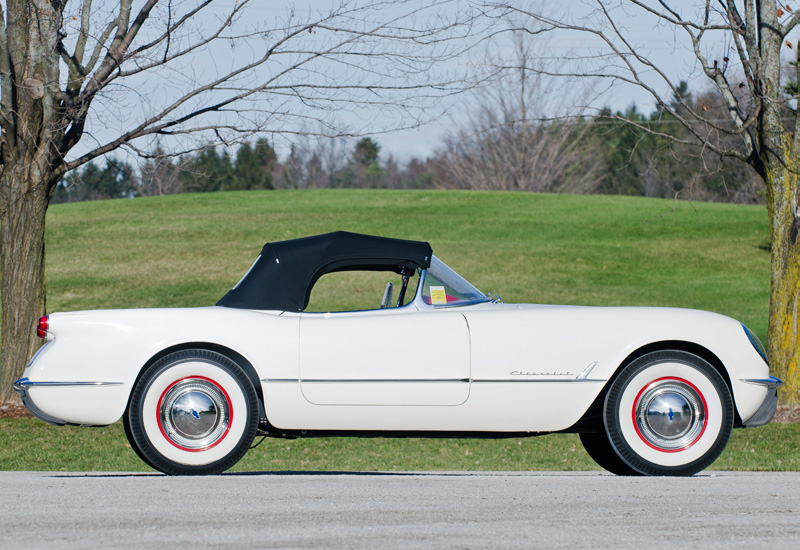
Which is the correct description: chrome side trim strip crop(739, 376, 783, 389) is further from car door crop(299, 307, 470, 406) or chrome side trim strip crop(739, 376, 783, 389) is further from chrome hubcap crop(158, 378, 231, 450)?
chrome hubcap crop(158, 378, 231, 450)

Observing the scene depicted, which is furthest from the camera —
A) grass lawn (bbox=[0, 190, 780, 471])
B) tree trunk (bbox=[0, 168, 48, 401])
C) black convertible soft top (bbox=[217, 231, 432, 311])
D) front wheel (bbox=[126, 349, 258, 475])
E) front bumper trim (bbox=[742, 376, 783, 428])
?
grass lawn (bbox=[0, 190, 780, 471])

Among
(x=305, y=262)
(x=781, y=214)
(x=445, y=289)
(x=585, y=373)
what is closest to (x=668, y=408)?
(x=585, y=373)

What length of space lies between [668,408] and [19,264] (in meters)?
7.82

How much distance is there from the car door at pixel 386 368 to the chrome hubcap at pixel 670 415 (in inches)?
45.5

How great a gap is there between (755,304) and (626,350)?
1885cm

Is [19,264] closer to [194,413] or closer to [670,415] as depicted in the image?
[194,413]

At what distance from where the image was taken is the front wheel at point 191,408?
19.3 ft

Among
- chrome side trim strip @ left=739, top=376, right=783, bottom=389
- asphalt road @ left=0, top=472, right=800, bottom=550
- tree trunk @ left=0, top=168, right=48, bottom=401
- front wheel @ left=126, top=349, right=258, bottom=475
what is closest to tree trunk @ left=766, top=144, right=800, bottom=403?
chrome side trim strip @ left=739, top=376, right=783, bottom=389

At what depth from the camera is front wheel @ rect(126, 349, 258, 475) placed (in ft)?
19.3

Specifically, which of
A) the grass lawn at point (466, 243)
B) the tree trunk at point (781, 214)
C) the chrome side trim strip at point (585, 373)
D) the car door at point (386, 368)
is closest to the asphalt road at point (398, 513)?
the car door at point (386, 368)

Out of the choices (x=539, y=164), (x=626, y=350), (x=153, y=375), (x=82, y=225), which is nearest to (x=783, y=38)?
(x=626, y=350)

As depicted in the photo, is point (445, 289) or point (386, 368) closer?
point (386, 368)

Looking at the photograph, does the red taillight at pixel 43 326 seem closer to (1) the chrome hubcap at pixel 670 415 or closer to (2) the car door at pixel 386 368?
(2) the car door at pixel 386 368

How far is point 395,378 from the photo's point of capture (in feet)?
19.5
